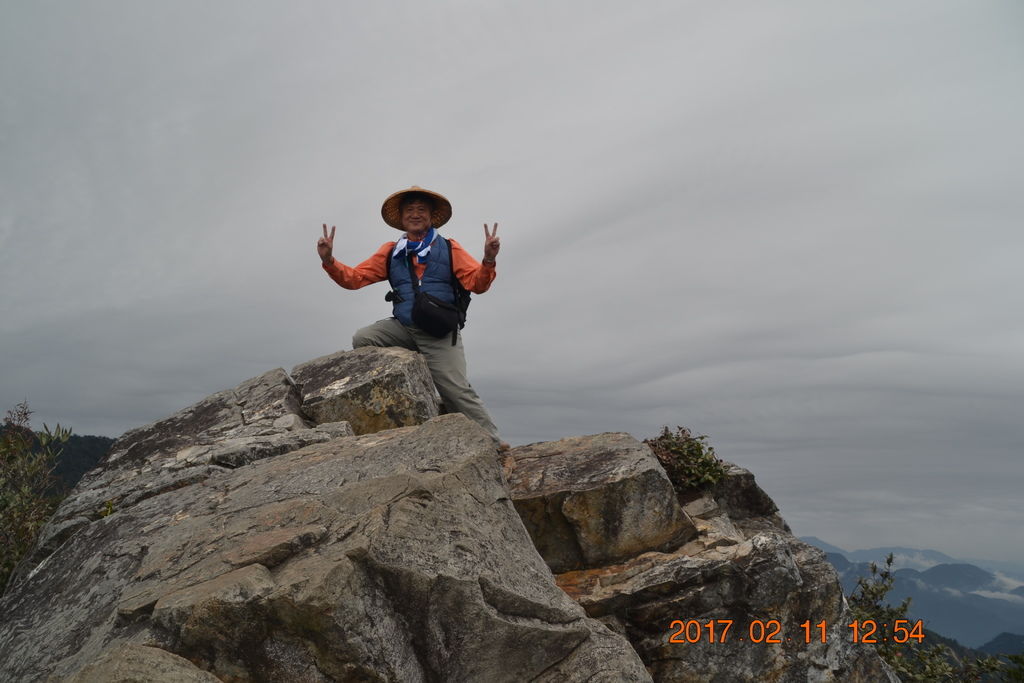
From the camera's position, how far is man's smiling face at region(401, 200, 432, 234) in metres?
15.4

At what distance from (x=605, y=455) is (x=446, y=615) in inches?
241

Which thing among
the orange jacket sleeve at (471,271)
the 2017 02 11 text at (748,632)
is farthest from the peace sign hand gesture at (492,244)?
the 2017 02 11 text at (748,632)

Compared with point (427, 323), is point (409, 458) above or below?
below

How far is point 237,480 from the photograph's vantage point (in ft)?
31.9

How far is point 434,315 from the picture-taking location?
14.7m

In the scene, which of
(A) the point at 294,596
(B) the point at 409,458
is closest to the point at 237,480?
(B) the point at 409,458

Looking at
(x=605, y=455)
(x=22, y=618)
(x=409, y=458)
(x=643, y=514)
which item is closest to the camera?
(x=22, y=618)

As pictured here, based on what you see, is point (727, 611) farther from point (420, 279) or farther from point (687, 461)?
point (420, 279)

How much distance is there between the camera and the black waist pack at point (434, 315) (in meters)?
14.7

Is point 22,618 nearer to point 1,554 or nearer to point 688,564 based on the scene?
point 1,554

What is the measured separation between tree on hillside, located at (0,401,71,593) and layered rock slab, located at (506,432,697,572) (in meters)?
9.04

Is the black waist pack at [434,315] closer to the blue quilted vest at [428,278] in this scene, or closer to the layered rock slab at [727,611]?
the blue quilted vest at [428,278]

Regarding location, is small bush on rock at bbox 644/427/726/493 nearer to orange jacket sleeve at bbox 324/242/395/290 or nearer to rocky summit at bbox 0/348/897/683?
rocky summit at bbox 0/348/897/683

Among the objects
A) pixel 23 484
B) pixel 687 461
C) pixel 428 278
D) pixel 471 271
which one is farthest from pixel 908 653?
pixel 23 484
